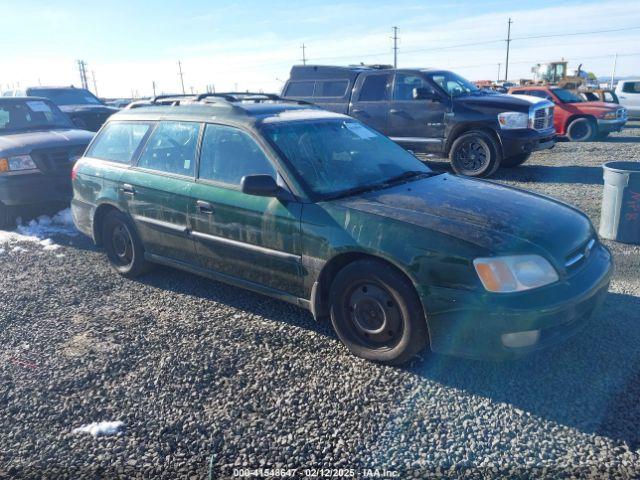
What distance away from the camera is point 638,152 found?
12703mm

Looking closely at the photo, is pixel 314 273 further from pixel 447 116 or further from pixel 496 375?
pixel 447 116

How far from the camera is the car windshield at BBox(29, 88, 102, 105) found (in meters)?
13.1

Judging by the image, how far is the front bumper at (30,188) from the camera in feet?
22.6

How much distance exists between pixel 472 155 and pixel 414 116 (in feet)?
4.40

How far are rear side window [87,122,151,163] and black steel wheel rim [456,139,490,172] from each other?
645 centimetres

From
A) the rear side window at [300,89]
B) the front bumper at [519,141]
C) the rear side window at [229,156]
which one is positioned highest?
the rear side window at [300,89]

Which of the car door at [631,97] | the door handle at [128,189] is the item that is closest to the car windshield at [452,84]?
the door handle at [128,189]

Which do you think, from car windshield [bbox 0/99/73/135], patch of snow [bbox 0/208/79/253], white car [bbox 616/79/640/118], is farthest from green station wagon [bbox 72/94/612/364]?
white car [bbox 616/79/640/118]

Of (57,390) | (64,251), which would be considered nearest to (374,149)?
(57,390)

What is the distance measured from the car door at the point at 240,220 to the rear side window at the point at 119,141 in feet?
3.30

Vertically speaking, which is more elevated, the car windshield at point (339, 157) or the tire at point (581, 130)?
the car windshield at point (339, 157)

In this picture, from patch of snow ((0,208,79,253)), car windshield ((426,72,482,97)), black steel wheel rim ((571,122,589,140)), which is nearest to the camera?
patch of snow ((0,208,79,253))

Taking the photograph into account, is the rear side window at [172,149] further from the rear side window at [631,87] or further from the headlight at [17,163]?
the rear side window at [631,87]

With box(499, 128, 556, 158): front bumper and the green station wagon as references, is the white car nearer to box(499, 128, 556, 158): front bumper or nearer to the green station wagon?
box(499, 128, 556, 158): front bumper
